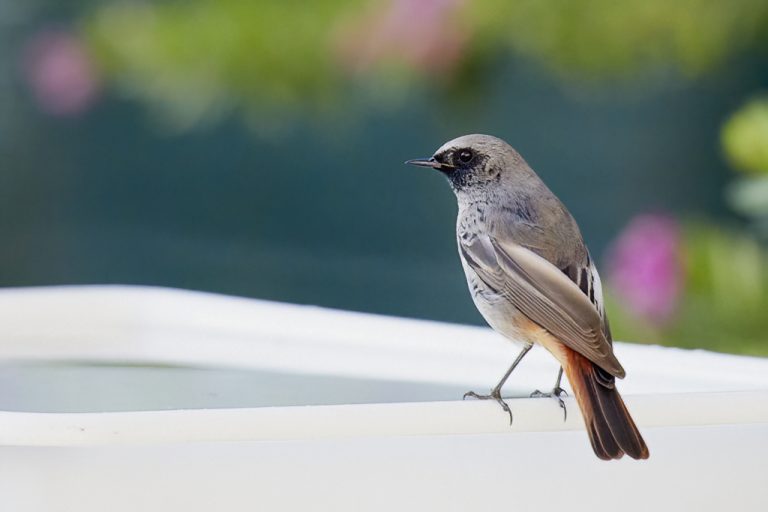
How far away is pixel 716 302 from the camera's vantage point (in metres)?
3.40

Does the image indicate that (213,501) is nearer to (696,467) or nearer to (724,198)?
(696,467)

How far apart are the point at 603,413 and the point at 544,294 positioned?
13.3 inches

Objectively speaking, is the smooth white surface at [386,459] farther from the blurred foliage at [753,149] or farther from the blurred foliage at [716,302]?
the blurred foliage at [716,302]

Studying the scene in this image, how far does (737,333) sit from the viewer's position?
337 centimetres

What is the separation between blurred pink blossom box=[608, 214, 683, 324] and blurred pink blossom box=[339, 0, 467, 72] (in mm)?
959

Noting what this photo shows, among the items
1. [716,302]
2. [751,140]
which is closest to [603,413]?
[751,140]

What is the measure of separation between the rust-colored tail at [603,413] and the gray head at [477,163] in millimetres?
450

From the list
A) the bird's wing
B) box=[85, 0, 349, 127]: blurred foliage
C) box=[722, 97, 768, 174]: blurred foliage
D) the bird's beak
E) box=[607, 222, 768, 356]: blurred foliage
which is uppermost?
box=[85, 0, 349, 127]: blurred foliage

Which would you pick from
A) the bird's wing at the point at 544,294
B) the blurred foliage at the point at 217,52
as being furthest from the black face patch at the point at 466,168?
the blurred foliage at the point at 217,52

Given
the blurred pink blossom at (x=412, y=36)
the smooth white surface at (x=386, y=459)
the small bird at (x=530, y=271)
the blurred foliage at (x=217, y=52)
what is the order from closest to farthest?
the smooth white surface at (x=386, y=459) → the small bird at (x=530, y=271) → the blurred pink blossom at (x=412, y=36) → the blurred foliage at (x=217, y=52)

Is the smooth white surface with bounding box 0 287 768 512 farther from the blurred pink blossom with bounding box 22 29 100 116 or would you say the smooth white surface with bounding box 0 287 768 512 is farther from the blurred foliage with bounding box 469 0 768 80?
the blurred pink blossom with bounding box 22 29 100 116

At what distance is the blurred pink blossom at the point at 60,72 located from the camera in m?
4.97

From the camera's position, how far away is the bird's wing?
6.00 feet

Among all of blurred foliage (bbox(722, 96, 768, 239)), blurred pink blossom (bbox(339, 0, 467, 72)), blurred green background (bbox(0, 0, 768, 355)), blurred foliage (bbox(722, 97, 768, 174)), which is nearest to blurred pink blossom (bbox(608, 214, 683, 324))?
blurred green background (bbox(0, 0, 768, 355))
